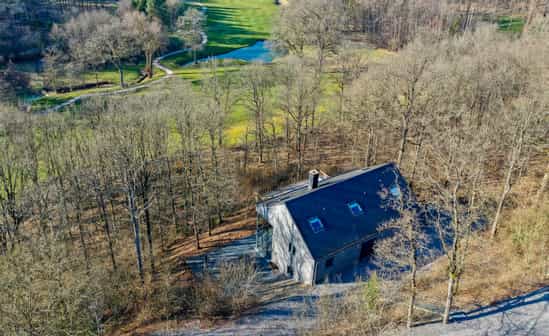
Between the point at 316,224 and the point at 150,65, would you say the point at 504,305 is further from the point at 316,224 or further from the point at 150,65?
the point at 150,65

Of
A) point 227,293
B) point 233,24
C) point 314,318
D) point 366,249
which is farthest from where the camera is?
point 233,24

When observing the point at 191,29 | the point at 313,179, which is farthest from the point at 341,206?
the point at 191,29

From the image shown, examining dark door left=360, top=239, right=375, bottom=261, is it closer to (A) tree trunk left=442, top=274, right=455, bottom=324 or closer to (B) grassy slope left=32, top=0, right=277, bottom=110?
(A) tree trunk left=442, top=274, right=455, bottom=324

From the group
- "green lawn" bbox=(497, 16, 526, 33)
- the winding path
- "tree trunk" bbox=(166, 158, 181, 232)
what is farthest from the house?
"green lawn" bbox=(497, 16, 526, 33)

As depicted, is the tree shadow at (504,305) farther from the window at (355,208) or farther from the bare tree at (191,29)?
the bare tree at (191,29)

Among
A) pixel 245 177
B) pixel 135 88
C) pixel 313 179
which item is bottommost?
pixel 245 177

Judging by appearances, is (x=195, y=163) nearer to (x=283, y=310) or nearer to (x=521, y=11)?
(x=283, y=310)

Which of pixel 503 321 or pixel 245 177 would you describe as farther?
pixel 245 177
